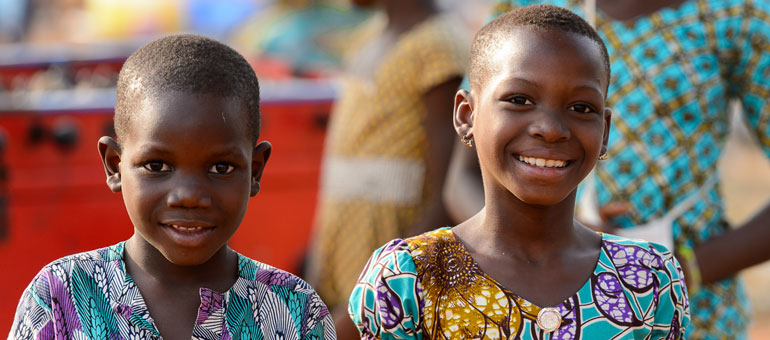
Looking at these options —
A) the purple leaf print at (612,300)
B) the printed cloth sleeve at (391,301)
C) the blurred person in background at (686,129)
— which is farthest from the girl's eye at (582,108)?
the blurred person in background at (686,129)

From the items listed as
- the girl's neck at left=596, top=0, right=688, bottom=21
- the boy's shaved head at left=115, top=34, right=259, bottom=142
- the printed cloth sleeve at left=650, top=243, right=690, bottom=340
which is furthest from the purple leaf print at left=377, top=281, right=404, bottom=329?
the girl's neck at left=596, top=0, right=688, bottom=21

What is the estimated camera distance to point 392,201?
11.5 ft

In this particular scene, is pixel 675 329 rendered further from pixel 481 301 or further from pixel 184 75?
pixel 184 75

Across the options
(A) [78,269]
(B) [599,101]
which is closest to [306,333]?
(A) [78,269]

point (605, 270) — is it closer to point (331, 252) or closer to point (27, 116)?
point (331, 252)

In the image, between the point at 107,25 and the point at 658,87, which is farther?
the point at 107,25

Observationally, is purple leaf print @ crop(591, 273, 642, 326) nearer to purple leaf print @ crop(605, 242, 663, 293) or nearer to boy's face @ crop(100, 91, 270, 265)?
purple leaf print @ crop(605, 242, 663, 293)

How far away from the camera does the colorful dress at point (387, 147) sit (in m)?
3.43

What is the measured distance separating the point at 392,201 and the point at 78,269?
1724 mm

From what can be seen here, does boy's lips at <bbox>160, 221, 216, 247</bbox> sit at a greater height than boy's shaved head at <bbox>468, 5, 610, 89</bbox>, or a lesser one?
lesser

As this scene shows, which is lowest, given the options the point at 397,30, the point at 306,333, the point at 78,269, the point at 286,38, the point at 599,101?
the point at 306,333

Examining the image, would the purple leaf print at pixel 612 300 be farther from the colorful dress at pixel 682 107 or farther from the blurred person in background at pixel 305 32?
the blurred person in background at pixel 305 32

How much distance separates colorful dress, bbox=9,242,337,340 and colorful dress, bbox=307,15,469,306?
145cm

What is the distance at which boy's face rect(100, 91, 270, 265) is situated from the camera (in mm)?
1863
